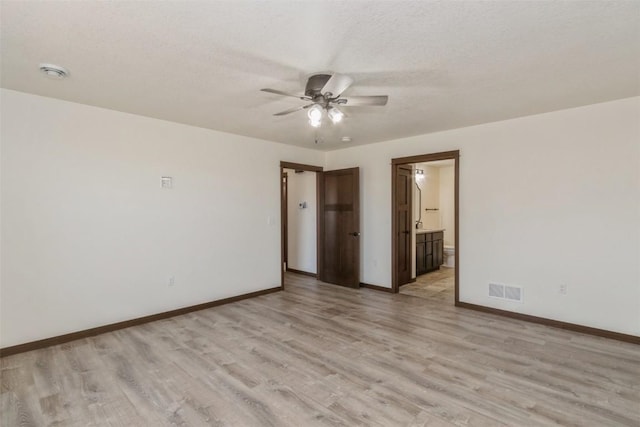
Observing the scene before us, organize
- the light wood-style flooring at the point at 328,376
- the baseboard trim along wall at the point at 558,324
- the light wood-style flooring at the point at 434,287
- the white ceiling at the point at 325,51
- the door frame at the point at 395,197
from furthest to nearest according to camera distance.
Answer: the light wood-style flooring at the point at 434,287 < the door frame at the point at 395,197 < the baseboard trim along wall at the point at 558,324 < the light wood-style flooring at the point at 328,376 < the white ceiling at the point at 325,51

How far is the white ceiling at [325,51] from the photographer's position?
188 cm

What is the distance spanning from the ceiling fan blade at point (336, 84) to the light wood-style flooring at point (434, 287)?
3.66 m

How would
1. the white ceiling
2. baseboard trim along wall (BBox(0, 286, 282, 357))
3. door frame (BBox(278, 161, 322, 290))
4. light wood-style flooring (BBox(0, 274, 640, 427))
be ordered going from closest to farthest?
the white ceiling < light wood-style flooring (BBox(0, 274, 640, 427)) < baseboard trim along wall (BBox(0, 286, 282, 357)) < door frame (BBox(278, 161, 322, 290))

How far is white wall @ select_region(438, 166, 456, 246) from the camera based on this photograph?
8125 millimetres

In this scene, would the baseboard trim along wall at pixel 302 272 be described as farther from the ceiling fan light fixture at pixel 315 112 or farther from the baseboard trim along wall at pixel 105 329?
the ceiling fan light fixture at pixel 315 112

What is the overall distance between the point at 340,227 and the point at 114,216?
3.55 metres

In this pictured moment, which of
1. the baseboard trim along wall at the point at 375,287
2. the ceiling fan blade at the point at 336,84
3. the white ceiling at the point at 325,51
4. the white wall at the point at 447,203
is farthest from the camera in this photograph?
the white wall at the point at 447,203

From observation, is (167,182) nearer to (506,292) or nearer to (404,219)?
(404,219)

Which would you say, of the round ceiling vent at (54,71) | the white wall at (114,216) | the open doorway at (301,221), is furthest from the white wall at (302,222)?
the round ceiling vent at (54,71)

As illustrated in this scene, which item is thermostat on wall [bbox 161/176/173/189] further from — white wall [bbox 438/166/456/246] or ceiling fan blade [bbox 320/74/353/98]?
white wall [bbox 438/166/456/246]

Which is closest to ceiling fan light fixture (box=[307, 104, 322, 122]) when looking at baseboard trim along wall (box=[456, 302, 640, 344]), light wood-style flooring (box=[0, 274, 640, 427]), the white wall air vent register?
light wood-style flooring (box=[0, 274, 640, 427])

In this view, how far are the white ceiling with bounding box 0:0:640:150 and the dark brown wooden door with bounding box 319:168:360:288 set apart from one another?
88.0 inches

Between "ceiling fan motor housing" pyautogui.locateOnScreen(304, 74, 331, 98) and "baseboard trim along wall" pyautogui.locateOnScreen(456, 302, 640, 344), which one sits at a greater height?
"ceiling fan motor housing" pyautogui.locateOnScreen(304, 74, 331, 98)

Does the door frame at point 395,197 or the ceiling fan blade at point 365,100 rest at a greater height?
the ceiling fan blade at point 365,100
